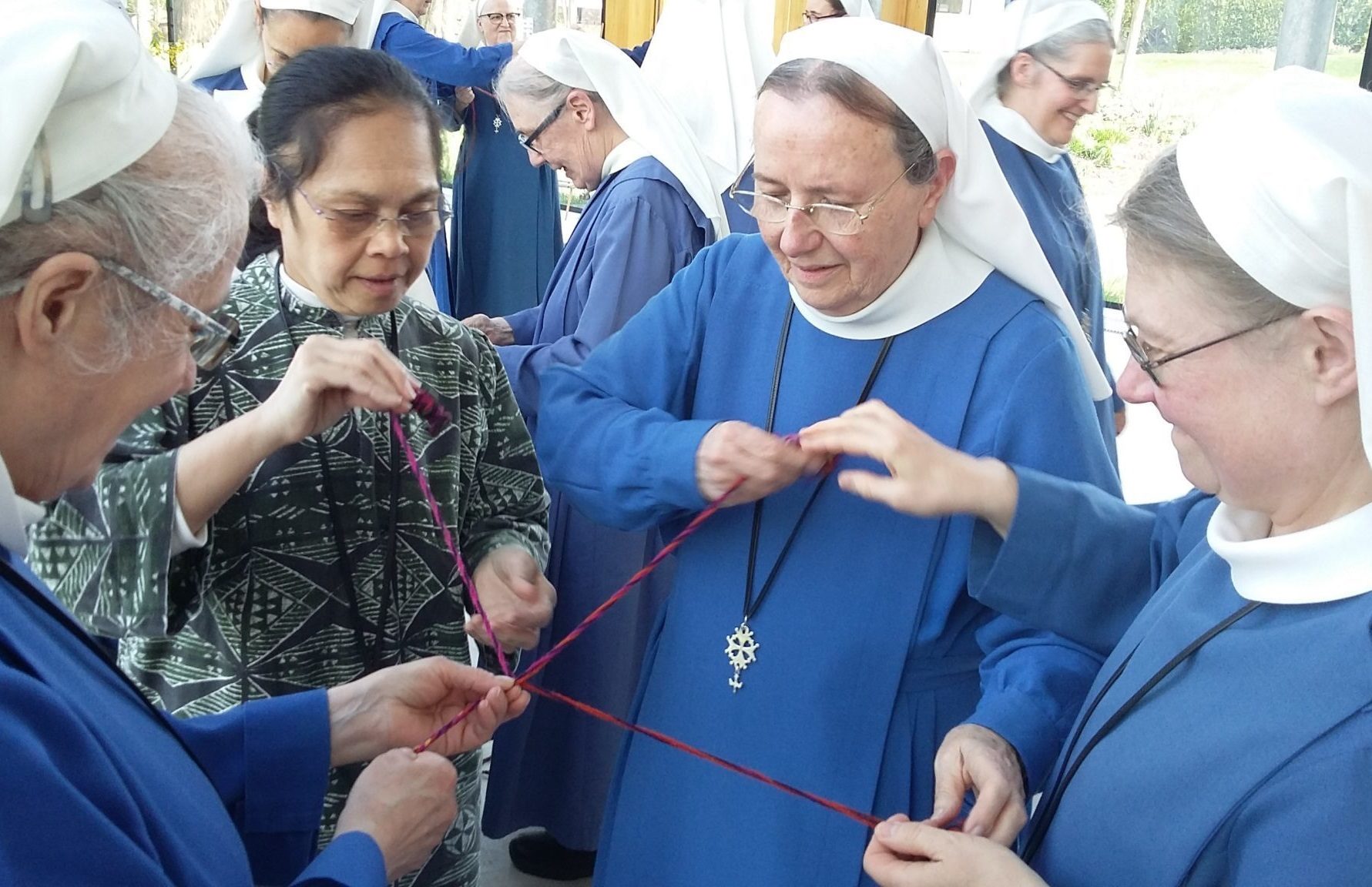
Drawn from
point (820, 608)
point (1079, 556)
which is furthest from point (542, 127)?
point (1079, 556)

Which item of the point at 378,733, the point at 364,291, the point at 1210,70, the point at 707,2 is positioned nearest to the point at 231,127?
the point at 364,291

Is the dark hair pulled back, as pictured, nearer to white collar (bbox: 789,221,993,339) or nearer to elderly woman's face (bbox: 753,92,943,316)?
elderly woman's face (bbox: 753,92,943,316)

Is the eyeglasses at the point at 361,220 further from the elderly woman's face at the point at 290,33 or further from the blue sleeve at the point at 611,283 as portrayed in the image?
the elderly woman's face at the point at 290,33

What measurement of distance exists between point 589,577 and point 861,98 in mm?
1668

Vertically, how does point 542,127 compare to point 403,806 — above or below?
above

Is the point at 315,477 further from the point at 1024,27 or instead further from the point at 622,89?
the point at 1024,27

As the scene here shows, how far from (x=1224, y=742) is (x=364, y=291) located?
1.35 m

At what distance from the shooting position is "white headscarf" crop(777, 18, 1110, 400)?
180 centimetres

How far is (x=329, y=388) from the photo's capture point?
160 cm

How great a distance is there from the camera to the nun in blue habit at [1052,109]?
3.79 metres

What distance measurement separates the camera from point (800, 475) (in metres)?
1.71

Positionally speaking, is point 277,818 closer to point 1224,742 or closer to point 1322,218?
point 1224,742

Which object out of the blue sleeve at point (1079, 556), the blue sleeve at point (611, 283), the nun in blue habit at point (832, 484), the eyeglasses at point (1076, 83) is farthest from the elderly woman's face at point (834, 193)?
the eyeglasses at point (1076, 83)

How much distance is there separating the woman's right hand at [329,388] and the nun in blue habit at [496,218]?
3.89 meters
